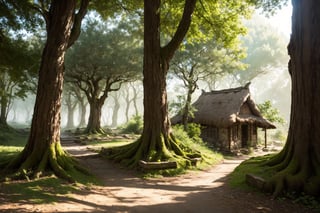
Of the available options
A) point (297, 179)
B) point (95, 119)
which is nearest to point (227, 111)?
point (95, 119)

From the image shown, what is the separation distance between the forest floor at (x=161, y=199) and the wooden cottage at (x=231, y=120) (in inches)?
489

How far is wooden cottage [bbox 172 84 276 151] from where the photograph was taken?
74.0 ft

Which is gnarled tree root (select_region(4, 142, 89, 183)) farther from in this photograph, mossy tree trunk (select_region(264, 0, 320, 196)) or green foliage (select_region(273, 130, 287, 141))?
green foliage (select_region(273, 130, 287, 141))

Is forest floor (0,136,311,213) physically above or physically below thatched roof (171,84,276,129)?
below

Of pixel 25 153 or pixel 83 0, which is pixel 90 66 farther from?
pixel 25 153

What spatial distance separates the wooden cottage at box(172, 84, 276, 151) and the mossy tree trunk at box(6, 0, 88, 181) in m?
14.9

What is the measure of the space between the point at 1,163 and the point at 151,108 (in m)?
6.25

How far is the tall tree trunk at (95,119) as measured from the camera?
29.0m

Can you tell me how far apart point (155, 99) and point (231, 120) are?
1052 centimetres

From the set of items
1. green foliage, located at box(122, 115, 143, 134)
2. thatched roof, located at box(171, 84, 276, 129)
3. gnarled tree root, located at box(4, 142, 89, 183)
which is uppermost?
thatched roof, located at box(171, 84, 276, 129)

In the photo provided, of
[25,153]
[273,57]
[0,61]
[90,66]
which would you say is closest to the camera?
[25,153]

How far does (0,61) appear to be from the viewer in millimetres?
14703

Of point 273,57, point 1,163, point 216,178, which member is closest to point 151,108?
point 216,178

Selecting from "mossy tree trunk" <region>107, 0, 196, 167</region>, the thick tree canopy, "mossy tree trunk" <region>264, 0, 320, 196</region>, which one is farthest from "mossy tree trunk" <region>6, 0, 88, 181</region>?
the thick tree canopy
